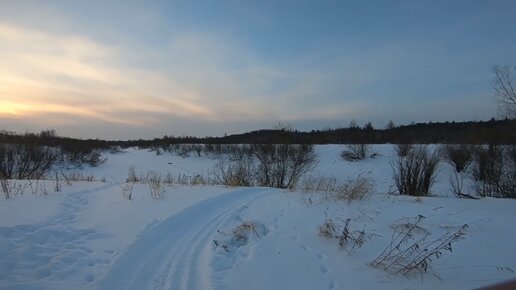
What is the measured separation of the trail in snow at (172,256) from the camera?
473cm

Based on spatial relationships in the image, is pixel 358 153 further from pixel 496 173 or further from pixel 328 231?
pixel 328 231

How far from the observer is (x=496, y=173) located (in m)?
21.6

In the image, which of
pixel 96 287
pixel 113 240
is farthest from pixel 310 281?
pixel 113 240

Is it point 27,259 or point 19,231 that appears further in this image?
point 19,231

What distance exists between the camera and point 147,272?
504 cm

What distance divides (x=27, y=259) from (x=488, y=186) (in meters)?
21.3

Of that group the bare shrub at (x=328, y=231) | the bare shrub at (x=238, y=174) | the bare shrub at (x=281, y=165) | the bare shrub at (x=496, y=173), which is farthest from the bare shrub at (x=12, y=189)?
the bare shrub at (x=496, y=173)

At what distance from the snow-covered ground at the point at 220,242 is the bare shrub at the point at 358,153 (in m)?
33.9

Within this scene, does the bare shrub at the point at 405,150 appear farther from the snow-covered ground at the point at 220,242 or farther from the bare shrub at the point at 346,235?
the bare shrub at the point at 346,235

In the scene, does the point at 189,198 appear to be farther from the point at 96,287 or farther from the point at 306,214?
the point at 96,287

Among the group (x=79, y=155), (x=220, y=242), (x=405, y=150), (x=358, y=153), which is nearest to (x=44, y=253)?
(x=220, y=242)

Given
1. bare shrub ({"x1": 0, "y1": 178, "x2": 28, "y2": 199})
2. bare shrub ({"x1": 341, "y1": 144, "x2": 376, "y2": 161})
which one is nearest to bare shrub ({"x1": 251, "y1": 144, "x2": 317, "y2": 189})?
bare shrub ({"x1": 0, "y1": 178, "x2": 28, "y2": 199})

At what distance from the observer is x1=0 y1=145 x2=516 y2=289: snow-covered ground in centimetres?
489

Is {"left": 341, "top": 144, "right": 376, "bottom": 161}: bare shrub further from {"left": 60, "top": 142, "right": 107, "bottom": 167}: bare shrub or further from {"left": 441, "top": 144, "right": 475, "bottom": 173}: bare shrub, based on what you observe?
{"left": 60, "top": 142, "right": 107, "bottom": 167}: bare shrub
